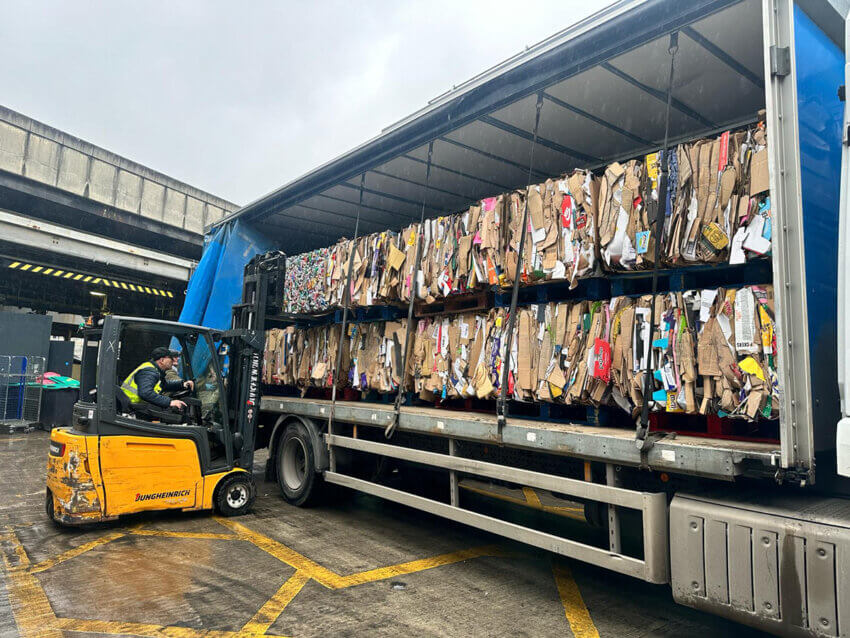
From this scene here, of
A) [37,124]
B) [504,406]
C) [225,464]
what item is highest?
[37,124]

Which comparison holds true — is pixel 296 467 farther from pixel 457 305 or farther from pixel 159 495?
pixel 457 305

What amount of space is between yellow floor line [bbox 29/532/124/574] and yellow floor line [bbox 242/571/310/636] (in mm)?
1926

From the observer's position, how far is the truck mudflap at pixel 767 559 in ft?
8.14

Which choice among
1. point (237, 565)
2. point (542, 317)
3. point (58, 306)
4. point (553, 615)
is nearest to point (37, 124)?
point (58, 306)

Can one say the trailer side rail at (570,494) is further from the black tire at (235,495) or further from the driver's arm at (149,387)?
the driver's arm at (149,387)

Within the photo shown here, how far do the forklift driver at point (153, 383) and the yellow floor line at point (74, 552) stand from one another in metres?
1.23

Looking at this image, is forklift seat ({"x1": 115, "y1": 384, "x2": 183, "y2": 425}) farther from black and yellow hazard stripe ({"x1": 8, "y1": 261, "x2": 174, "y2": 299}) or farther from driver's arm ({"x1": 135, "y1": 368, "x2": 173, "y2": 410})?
black and yellow hazard stripe ({"x1": 8, "y1": 261, "x2": 174, "y2": 299})

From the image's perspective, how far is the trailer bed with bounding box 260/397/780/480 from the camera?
2.77 m

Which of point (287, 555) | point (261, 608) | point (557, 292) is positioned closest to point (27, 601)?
point (261, 608)

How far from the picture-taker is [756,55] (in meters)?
4.06

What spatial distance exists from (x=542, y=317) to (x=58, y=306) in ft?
66.9

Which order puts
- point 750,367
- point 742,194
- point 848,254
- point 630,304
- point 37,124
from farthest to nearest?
point 37,124, point 630,304, point 742,194, point 750,367, point 848,254

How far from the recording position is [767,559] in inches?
104

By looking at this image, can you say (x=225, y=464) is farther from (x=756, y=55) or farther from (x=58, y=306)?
(x=58, y=306)
